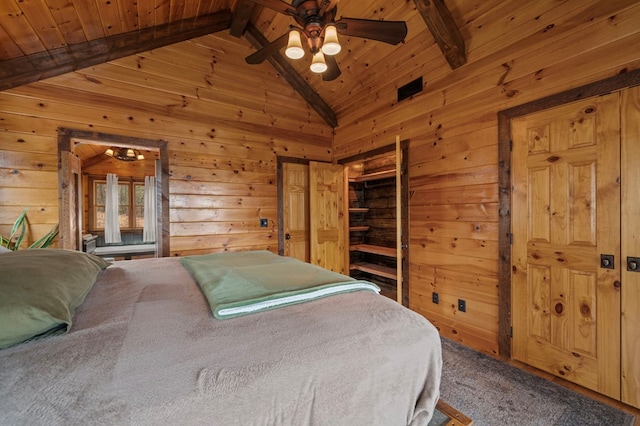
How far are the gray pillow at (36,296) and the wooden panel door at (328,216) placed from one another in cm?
288

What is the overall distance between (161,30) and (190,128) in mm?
1030

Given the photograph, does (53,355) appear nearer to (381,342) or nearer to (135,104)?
(381,342)

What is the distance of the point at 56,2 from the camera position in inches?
81.9

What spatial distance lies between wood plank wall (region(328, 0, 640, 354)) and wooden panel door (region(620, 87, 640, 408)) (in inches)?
12.4

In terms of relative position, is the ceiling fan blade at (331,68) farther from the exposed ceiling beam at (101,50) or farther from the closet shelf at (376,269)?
the closet shelf at (376,269)

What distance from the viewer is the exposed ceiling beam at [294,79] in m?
3.50

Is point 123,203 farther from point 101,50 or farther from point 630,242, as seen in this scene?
point 630,242

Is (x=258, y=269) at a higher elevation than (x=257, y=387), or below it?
higher

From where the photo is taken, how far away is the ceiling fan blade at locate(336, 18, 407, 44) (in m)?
1.78

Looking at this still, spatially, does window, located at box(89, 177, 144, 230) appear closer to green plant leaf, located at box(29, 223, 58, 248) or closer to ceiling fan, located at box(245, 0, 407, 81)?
green plant leaf, located at box(29, 223, 58, 248)

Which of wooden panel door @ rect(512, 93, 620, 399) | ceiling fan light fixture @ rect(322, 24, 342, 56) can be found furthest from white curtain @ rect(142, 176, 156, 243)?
wooden panel door @ rect(512, 93, 620, 399)

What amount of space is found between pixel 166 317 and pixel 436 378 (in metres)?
1.01

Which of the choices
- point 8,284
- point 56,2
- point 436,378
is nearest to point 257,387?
point 436,378

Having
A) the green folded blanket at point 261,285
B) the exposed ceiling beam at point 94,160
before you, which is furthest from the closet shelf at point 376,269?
the exposed ceiling beam at point 94,160
